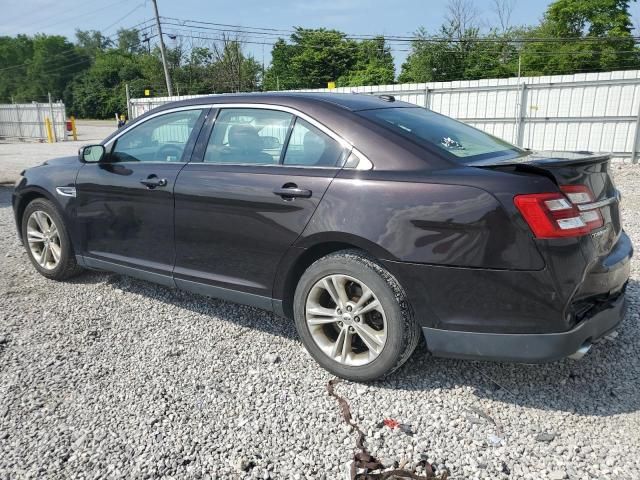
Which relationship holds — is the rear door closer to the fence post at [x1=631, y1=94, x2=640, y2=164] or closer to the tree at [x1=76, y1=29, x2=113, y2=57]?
the fence post at [x1=631, y1=94, x2=640, y2=164]

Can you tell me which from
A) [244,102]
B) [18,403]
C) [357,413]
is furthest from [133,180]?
[357,413]

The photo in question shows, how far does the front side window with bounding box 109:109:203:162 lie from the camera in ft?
12.6

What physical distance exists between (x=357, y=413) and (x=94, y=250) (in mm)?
2696

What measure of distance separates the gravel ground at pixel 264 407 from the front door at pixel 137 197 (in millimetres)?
531

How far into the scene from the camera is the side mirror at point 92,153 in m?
4.21

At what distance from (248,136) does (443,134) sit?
1279 mm

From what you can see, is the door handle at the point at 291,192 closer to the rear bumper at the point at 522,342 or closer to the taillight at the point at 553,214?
the rear bumper at the point at 522,342

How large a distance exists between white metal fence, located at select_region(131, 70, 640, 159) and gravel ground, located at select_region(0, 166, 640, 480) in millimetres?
11109

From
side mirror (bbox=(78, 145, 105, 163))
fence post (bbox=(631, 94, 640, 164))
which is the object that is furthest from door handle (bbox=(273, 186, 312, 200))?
fence post (bbox=(631, 94, 640, 164))

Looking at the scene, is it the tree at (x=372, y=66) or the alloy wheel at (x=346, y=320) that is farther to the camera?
the tree at (x=372, y=66)

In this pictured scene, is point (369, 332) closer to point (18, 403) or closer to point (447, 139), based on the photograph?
point (447, 139)

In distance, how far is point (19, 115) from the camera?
31.0 metres

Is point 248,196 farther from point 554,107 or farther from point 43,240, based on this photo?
point 554,107

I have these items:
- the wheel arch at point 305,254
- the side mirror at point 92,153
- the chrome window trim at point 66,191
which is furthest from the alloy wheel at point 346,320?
the chrome window trim at point 66,191
